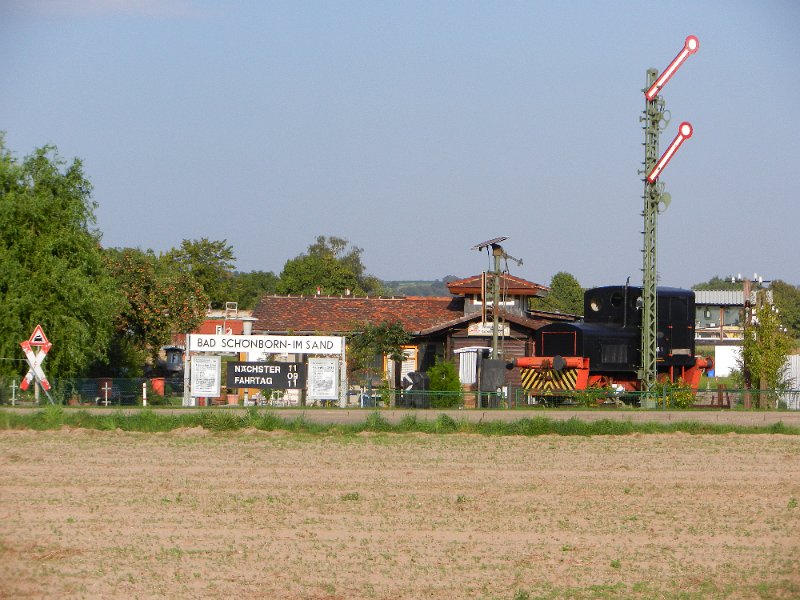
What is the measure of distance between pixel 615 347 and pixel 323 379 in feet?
33.6

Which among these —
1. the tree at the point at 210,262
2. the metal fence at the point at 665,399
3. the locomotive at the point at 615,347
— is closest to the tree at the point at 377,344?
the locomotive at the point at 615,347

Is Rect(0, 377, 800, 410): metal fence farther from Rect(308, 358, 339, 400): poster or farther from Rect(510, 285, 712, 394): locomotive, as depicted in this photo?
Rect(510, 285, 712, 394): locomotive

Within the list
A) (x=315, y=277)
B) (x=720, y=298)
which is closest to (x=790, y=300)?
(x=720, y=298)

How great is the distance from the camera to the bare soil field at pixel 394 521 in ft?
39.7

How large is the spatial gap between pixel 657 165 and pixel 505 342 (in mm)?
10795

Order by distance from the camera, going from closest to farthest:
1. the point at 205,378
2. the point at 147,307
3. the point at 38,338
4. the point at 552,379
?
the point at 38,338
the point at 205,378
the point at 552,379
the point at 147,307

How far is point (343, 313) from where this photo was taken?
A: 5131 centimetres

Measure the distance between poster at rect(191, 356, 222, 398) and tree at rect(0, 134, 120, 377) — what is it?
4.04 metres

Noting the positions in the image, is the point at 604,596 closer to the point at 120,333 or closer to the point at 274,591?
the point at 274,591

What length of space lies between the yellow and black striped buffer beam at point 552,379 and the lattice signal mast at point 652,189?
2.27 metres

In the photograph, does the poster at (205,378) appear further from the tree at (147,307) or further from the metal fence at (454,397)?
the tree at (147,307)

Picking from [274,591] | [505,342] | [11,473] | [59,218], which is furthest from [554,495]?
[505,342]

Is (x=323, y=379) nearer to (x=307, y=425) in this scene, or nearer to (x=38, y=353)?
(x=307, y=425)

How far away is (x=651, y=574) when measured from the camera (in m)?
12.5
